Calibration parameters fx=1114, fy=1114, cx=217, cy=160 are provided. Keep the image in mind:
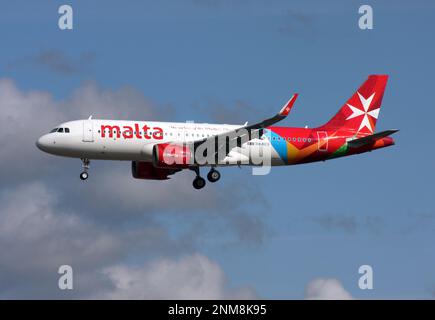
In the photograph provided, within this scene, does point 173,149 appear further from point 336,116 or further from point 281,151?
point 336,116

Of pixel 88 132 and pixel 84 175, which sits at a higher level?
pixel 88 132

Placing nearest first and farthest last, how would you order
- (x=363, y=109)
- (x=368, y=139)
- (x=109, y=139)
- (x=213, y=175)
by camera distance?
1. (x=109, y=139)
2. (x=213, y=175)
3. (x=368, y=139)
4. (x=363, y=109)

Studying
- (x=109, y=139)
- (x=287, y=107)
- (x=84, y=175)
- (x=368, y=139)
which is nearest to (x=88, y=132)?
(x=109, y=139)

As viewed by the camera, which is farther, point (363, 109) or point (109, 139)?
point (363, 109)

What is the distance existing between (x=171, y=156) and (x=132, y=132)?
3.56 m

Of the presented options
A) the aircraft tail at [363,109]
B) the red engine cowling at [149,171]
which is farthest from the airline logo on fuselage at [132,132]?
the aircraft tail at [363,109]

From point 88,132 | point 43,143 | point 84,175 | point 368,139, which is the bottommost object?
point 84,175

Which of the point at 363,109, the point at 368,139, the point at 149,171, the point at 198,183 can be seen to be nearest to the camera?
the point at 198,183

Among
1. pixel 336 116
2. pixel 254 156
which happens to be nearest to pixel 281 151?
pixel 254 156

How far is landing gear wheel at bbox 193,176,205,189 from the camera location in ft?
288

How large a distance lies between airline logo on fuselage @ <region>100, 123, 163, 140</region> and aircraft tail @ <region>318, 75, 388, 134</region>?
15.9 metres

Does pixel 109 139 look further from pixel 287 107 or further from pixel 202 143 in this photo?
pixel 287 107

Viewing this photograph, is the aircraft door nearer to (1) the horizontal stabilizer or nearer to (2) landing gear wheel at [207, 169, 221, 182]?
(2) landing gear wheel at [207, 169, 221, 182]

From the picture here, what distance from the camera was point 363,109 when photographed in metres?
97.4
